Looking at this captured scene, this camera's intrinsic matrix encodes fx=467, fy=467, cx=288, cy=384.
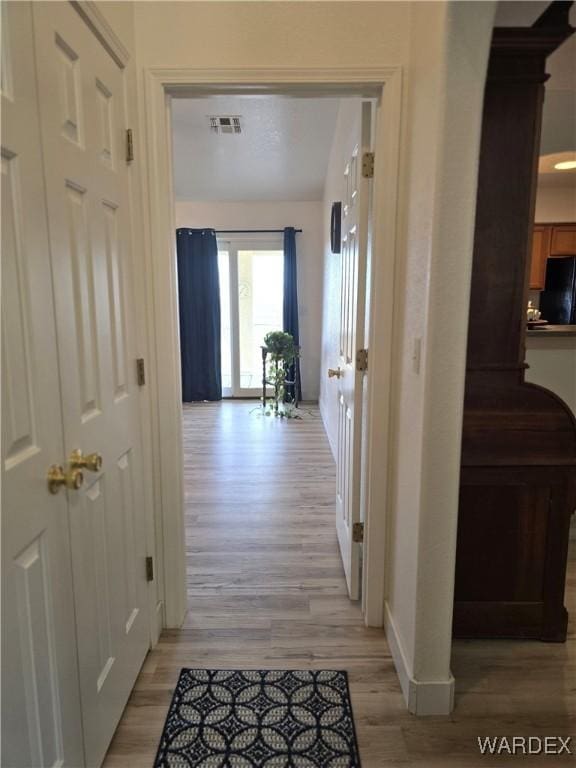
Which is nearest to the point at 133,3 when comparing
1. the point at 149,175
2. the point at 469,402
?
the point at 149,175

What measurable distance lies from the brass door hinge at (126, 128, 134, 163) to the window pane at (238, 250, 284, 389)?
15.6 feet

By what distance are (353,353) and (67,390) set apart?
1.28 metres

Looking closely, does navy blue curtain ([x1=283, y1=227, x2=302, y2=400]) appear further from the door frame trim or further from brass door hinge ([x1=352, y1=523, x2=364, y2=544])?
the door frame trim

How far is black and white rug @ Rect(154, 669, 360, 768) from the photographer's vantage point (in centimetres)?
139

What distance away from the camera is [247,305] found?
6.38 meters

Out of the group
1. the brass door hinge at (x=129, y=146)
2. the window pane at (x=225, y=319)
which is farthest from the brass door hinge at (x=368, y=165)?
the window pane at (x=225, y=319)

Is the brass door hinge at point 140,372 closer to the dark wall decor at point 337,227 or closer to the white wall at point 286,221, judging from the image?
the dark wall decor at point 337,227

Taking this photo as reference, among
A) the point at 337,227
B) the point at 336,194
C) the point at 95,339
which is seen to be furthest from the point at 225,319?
the point at 95,339

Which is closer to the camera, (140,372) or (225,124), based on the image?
(140,372)

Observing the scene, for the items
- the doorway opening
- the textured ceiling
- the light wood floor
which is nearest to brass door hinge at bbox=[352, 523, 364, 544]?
the doorway opening

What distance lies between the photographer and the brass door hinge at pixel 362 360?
76.5 inches

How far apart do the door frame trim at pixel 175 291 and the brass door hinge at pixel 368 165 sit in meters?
0.11

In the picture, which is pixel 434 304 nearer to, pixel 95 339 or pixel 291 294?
pixel 95 339

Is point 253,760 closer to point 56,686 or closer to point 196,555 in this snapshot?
point 56,686
